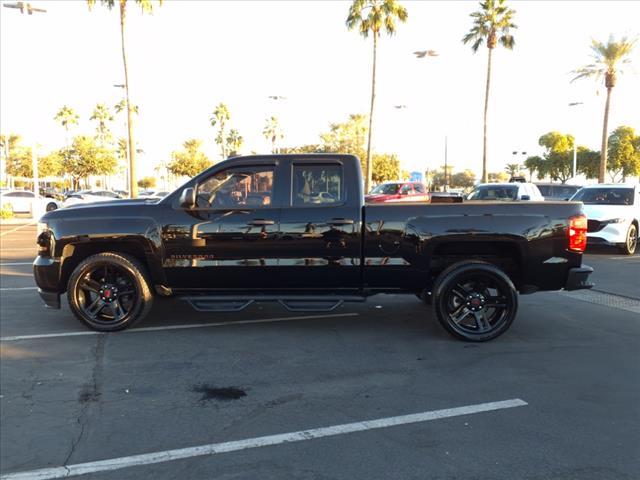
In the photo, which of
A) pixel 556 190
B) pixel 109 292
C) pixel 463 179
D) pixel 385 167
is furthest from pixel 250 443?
pixel 463 179

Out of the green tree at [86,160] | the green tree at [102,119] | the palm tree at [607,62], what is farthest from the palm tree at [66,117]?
the palm tree at [607,62]

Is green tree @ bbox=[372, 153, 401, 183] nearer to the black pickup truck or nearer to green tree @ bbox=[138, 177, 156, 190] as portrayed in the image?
the black pickup truck

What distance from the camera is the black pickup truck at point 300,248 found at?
18.4 feet

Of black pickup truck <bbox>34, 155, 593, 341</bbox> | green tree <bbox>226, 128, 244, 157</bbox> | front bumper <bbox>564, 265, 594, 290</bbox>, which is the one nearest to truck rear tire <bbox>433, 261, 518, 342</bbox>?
black pickup truck <bbox>34, 155, 593, 341</bbox>

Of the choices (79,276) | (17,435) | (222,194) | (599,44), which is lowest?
(17,435)

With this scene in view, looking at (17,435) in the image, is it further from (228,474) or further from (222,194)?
(222,194)

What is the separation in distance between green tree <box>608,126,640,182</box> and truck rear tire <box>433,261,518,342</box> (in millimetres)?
59318

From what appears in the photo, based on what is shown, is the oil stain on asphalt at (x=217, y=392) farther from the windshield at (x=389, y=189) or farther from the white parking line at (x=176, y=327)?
the windshield at (x=389, y=189)

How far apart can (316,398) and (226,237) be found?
2248 mm

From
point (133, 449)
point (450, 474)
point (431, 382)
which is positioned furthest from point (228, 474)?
point (431, 382)

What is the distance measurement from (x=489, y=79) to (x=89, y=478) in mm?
31954

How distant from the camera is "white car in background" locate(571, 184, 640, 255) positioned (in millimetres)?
12305

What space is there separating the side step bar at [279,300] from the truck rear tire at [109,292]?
645mm

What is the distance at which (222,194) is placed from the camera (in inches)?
231
